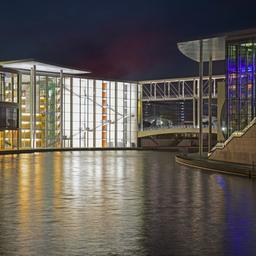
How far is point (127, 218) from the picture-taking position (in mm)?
12117

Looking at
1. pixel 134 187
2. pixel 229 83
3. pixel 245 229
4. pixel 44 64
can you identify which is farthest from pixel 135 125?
pixel 245 229

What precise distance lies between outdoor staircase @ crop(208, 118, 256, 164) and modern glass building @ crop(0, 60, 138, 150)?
27.7 metres

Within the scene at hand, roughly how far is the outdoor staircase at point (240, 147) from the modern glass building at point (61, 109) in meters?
27.7

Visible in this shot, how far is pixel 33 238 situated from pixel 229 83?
26.8 m

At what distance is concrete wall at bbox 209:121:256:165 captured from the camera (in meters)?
30.5

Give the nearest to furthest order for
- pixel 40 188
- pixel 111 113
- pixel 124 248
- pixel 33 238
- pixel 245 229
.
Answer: pixel 124 248, pixel 33 238, pixel 245 229, pixel 40 188, pixel 111 113

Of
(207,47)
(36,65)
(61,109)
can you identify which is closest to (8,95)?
(36,65)

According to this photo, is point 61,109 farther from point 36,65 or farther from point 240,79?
point 240,79

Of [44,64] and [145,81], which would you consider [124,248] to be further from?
[145,81]

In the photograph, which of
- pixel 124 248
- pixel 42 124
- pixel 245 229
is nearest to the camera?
pixel 124 248

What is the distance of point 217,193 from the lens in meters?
17.4

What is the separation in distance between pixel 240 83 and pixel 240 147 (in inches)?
167

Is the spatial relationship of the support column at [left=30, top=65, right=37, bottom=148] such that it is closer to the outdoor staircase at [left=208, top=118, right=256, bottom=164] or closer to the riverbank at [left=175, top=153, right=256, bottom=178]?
the riverbank at [left=175, top=153, right=256, bottom=178]

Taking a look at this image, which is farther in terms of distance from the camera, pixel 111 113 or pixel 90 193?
pixel 111 113
